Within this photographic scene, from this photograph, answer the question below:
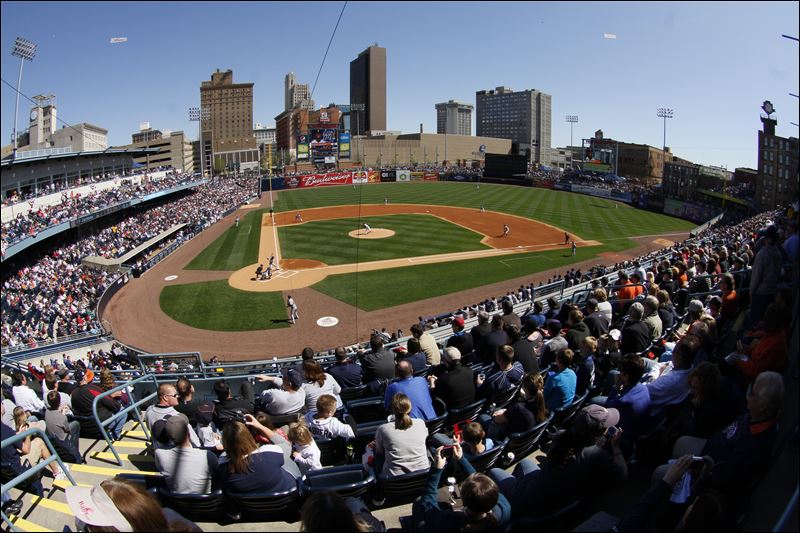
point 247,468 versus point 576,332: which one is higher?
point 576,332

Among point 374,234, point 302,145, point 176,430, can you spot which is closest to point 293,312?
point 176,430

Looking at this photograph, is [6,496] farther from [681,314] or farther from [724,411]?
[681,314]

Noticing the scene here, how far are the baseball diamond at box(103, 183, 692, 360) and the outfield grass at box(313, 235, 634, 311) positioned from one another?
6 centimetres

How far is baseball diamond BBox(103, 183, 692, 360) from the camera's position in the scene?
23.0 metres

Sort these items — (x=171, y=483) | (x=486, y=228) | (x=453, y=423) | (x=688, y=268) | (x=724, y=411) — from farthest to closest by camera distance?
(x=486, y=228) → (x=688, y=268) → (x=453, y=423) → (x=171, y=483) → (x=724, y=411)

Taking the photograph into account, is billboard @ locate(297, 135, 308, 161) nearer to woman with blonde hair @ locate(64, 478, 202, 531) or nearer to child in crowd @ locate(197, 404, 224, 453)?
child in crowd @ locate(197, 404, 224, 453)

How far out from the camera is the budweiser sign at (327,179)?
86.8 m

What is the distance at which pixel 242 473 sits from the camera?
14.5 ft

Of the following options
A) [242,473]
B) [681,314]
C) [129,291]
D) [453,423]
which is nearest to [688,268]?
[681,314]

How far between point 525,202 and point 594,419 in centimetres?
6218

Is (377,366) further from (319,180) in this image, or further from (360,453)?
(319,180)

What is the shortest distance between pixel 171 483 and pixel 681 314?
357 inches

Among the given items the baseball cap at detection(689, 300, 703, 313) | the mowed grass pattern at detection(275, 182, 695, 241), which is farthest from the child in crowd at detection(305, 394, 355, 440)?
the mowed grass pattern at detection(275, 182, 695, 241)

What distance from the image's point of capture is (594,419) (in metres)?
4.52
